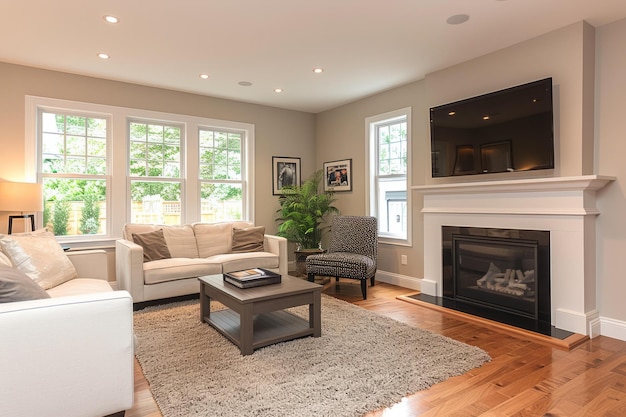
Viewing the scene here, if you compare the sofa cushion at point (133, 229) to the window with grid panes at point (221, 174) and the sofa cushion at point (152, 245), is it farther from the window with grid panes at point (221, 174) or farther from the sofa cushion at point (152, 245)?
the window with grid panes at point (221, 174)

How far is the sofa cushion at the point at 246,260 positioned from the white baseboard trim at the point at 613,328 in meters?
3.16

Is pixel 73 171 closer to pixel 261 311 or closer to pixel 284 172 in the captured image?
pixel 284 172

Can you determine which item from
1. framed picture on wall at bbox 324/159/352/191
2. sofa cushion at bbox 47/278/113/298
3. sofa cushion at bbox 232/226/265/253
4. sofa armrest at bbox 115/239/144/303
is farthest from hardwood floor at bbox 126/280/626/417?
framed picture on wall at bbox 324/159/352/191

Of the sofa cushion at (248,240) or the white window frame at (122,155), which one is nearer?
the white window frame at (122,155)

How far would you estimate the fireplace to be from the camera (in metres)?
3.15

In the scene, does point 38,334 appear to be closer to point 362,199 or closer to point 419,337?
point 419,337

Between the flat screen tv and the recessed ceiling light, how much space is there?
808 mm

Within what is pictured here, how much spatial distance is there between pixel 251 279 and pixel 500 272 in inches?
93.0

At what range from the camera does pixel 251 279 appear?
2854 millimetres

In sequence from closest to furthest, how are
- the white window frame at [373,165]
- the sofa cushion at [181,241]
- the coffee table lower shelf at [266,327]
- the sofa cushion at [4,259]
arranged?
the sofa cushion at [4,259], the coffee table lower shelf at [266,327], the sofa cushion at [181,241], the white window frame at [373,165]

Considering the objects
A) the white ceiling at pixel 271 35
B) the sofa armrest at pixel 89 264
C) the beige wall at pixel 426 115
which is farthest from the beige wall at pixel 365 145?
the sofa armrest at pixel 89 264

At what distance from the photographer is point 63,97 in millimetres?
4105

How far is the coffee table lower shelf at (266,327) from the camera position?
8.73 feet

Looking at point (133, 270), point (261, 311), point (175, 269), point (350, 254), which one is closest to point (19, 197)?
point (133, 270)
